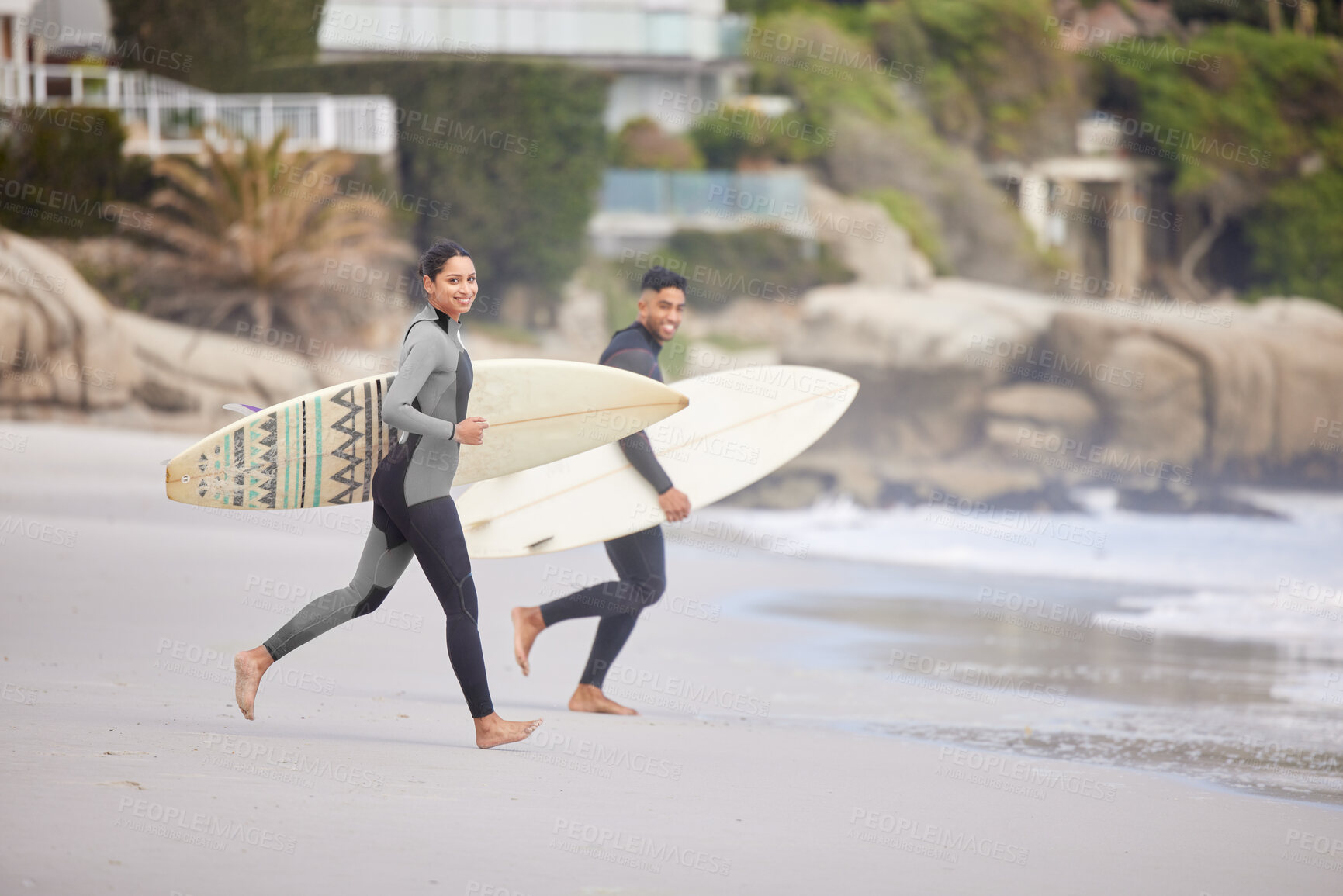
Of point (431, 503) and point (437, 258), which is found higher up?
point (437, 258)

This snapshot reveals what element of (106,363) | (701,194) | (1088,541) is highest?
(701,194)

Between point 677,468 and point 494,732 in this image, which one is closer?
point 494,732

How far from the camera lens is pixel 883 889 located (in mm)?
2682

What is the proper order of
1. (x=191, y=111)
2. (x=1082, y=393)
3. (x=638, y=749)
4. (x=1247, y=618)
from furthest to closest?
1. (x=1082, y=393)
2. (x=191, y=111)
3. (x=1247, y=618)
4. (x=638, y=749)

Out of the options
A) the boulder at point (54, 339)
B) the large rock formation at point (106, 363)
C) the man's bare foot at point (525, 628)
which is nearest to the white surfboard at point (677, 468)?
the man's bare foot at point (525, 628)

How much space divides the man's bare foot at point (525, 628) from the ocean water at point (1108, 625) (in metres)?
1.23

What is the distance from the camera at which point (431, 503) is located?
137 inches

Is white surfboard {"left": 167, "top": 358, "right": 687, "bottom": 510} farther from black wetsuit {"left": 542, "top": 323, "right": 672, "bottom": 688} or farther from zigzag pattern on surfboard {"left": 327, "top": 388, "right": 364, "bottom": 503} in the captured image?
black wetsuit {"left": 542, "top": 323, "right": 672, "bottom": 688}

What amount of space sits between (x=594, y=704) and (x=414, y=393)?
5.19 ft

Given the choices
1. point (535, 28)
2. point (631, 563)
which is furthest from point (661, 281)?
point (535, 28)

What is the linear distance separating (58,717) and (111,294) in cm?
1518

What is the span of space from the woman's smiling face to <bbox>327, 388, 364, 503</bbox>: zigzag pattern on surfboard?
1.86ft

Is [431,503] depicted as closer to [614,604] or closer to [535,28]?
[614,604]

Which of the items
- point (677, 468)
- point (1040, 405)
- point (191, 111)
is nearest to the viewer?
point (677, 468)
